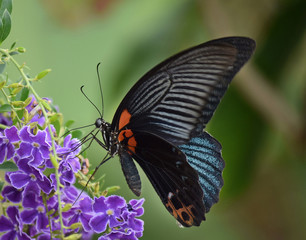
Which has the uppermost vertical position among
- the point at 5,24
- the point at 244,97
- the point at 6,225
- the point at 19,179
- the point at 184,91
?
the point at 5,24

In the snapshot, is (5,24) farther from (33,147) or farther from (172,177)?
(172,177)

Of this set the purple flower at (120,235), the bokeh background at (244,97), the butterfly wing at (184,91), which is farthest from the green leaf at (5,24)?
the bokeh background at (244,97)

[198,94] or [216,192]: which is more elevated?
[198,94]

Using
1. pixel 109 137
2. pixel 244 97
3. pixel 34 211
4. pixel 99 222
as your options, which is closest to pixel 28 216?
pixel 34 211

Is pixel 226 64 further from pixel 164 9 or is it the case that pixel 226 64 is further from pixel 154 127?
pixel 164 9

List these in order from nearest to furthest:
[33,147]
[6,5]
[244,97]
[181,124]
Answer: [33,147] < [6,5] < [181,124] < [244,97]

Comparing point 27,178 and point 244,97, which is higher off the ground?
point 27,178

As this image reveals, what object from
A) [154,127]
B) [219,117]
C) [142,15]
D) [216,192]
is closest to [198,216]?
[216,192]

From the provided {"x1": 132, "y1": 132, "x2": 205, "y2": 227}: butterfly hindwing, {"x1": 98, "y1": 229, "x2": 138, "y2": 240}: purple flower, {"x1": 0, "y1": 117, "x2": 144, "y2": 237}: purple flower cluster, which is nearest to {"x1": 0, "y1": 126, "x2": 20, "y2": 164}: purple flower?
{"x1": 0, "y1": 117, "x2": 144, "y2": 237}: purple flower cluster
